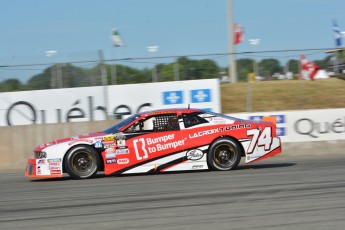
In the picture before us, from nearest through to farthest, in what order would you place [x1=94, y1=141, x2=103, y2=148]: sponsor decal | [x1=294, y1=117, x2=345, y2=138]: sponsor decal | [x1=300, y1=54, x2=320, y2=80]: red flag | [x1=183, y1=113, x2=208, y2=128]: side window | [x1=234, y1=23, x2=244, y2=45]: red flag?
[x1=94, y1=141, x2=103, y2=148]: sponsor decal < [x1=183, y1=113, x2=208, y2=128]: side window < [x1=294, y1=117, x2=345, y2=138]: sponsor decal < [x1=300, y1=54, x2=320, y2=80]: red flag < [x1=234, y1=23, x2=244, y2=45]: red flag

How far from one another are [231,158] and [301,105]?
1039 cm

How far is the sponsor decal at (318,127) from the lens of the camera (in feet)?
52.1

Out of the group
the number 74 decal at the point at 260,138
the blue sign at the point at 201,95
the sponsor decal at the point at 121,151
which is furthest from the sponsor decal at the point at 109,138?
the blue sign at the point at 201,95

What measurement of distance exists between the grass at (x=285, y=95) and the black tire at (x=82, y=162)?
33.3 feet

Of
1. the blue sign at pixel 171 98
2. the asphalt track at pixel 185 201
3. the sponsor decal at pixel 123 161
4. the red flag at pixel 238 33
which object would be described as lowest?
the asphalt track at pixel 185 201

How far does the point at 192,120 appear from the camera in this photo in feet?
37.7

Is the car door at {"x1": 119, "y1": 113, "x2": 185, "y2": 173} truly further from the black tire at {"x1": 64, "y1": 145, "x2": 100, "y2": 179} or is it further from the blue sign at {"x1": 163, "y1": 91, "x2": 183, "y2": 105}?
the blue sign at {"x1": 163, "y1": 91, "x2": 183, "y2": 105}

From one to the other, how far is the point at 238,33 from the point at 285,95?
513 centimetres

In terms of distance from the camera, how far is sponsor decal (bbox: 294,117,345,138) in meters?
15.9

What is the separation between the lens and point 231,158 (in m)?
11.4

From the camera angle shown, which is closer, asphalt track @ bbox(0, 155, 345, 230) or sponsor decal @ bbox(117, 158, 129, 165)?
asphalt track @ bbox(0, 155, 345, 230)

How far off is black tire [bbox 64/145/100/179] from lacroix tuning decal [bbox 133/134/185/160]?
80 cm

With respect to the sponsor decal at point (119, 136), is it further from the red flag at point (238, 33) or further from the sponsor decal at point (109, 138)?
the red flag at point (238, 33)

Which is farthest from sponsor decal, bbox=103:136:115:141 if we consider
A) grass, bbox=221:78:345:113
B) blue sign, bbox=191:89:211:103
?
grass, bbox=221:78:345:113
